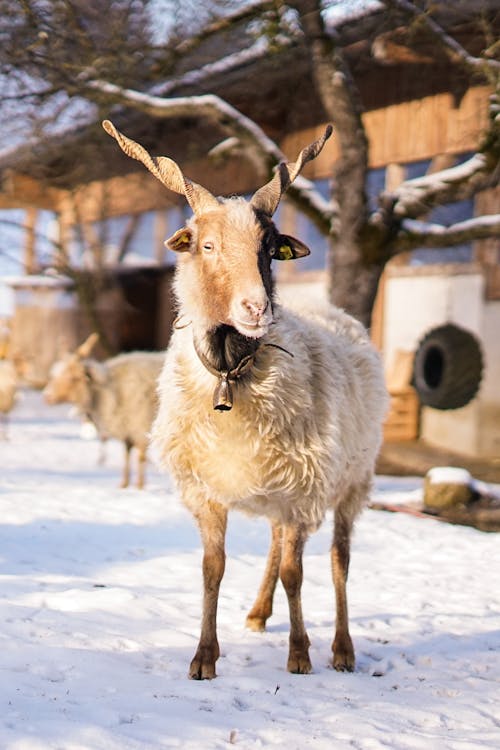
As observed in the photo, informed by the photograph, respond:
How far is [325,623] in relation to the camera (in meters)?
5.01

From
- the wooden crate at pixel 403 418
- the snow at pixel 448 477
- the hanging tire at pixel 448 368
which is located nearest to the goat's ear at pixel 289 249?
the snow at pixel 448 477

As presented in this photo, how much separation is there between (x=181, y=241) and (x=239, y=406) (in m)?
0.85

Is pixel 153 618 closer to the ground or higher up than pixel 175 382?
closer to the ground

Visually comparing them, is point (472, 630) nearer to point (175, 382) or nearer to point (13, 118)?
point (175, 382)

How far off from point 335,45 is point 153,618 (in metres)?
7.35

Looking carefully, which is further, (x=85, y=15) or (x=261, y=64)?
(x=261, y=64)

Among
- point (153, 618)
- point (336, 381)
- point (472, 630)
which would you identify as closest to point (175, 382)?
point (336, 381)

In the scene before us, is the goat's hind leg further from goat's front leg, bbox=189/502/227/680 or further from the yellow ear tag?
the yellow ear tag

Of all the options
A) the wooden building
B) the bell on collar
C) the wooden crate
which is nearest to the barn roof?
the wooden building

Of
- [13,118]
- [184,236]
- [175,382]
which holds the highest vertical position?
[13,118]

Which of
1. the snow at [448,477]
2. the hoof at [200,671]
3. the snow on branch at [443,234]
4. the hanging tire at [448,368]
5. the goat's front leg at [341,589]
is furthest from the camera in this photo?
the hanging tire at [448,368]

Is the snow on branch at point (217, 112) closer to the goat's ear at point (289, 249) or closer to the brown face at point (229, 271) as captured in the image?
the goat's ear at point (289, 249)

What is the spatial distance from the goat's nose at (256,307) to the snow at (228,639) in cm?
162

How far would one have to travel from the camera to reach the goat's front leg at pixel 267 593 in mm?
4773
